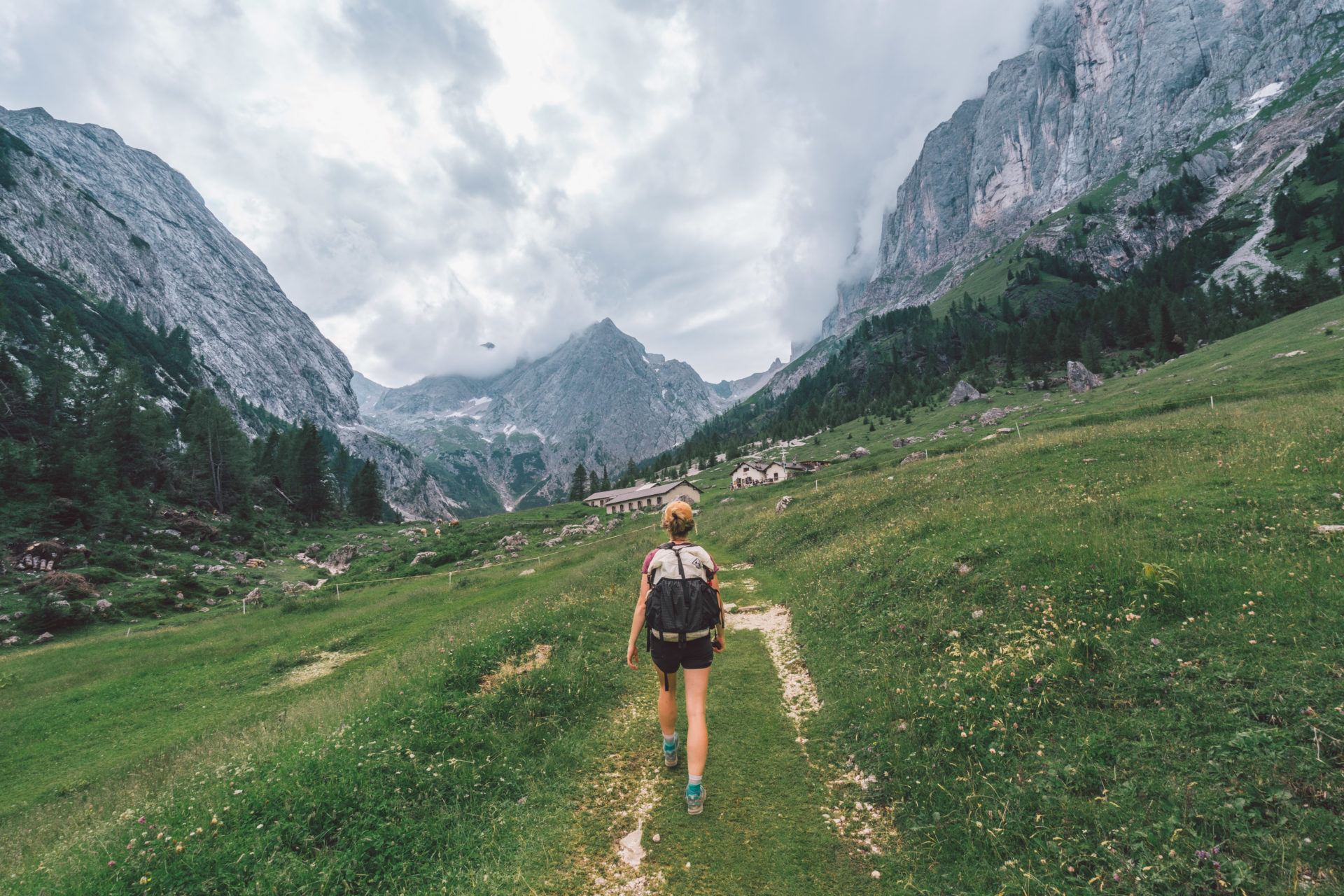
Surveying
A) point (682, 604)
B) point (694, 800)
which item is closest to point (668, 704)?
point (694, 800)

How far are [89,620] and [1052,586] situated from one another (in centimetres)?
5307

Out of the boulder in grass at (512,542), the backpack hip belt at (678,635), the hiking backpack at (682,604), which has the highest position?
the hiking backpack at (682,604)

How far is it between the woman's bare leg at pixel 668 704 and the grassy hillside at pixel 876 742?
792mm

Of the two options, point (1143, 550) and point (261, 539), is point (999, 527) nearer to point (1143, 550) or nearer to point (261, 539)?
point (1143, 550)

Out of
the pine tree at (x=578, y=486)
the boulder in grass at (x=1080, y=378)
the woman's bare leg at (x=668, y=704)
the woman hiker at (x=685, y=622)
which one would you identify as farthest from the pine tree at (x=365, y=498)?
the boulder in grass at (x=1080, y=378)

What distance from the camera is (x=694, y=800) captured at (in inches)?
297

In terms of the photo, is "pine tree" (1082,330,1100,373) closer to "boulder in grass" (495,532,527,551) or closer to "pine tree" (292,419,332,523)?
"boulder in grass" (495,532,527,551)

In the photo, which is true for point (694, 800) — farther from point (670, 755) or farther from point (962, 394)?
point (962, 394)

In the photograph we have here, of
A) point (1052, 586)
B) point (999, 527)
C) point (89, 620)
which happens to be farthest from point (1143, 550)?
point (89, 620)

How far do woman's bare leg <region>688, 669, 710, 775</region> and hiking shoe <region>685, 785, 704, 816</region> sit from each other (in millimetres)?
200

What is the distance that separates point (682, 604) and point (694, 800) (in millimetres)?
2860

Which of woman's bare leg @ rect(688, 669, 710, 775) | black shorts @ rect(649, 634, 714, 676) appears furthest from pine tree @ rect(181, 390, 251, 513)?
woman's bare leg @ rect(688, 669, 710, 775)

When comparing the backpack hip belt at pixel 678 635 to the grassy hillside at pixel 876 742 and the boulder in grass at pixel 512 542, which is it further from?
the boulder in grass at pixel 512 542

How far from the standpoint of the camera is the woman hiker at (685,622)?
7781 millimetres
